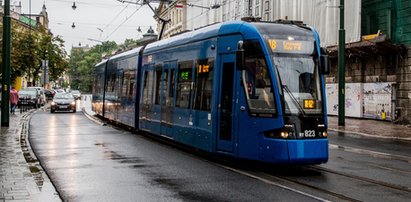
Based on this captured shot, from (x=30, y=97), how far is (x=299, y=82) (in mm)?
39869

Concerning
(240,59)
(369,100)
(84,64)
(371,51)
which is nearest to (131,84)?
(240,59)

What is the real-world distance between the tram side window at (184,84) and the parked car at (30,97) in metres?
32.3

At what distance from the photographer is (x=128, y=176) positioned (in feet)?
35.3

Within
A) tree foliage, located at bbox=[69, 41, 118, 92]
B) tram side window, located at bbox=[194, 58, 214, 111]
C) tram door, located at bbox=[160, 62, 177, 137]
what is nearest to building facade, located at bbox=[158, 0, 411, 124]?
tram door, located at bbox=[160, 62, 177, 137]

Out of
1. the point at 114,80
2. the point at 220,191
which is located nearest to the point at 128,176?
the point at 220,191

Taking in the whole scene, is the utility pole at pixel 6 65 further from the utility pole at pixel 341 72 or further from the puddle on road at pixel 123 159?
the utility pole at pixel 341 72

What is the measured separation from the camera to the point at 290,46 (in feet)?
37.7

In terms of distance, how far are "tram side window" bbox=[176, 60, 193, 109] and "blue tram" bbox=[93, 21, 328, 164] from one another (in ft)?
0.09

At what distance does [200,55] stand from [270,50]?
296 centimetres

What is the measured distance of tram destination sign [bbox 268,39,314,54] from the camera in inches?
448

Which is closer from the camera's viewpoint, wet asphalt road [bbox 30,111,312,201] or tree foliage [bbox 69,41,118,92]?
wet asphalt road [bbox 30,111,312,201]

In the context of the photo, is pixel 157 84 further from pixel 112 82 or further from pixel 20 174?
pixel 112 82

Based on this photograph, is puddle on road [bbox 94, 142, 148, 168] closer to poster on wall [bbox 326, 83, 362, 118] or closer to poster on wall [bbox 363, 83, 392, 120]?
poster on wall [bbox 363, 83, 392, 120]

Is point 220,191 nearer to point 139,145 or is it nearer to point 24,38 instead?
point 139,145
